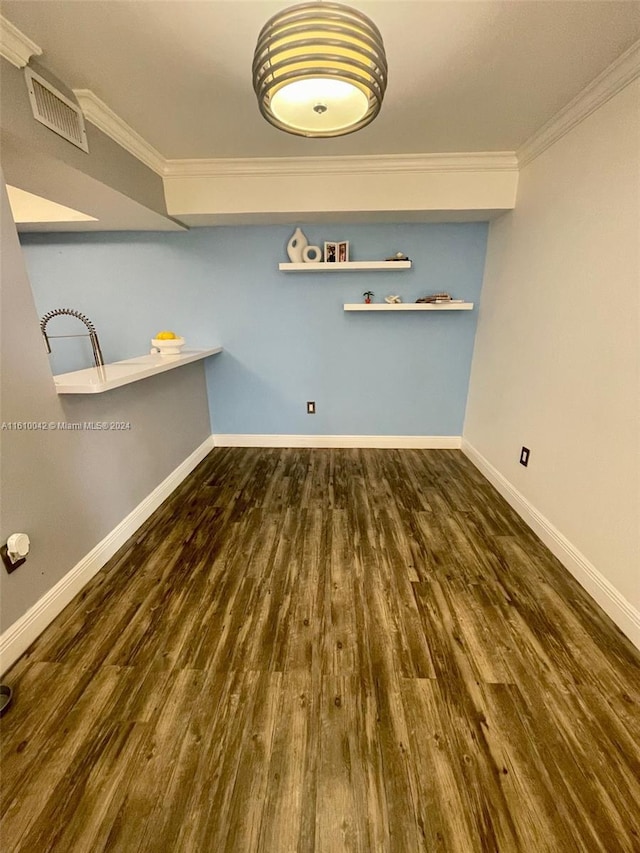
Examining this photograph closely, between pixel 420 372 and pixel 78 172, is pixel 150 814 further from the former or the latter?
pixel 420 372

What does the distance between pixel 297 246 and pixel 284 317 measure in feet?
1.95

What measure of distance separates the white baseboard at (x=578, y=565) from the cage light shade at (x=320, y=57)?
217 centimetres

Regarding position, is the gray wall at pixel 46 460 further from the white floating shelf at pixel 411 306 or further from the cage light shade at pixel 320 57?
the white floating shelf at pixel 411 306

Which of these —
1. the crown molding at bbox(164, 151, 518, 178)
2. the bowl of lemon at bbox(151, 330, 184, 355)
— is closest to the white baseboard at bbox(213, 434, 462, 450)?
the bowl of lemon at bbox(151, 330, 184, 355)

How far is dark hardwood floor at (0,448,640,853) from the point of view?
0.95 m

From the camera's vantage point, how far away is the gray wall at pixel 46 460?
136 cm

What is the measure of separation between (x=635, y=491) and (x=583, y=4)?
71.9 inches

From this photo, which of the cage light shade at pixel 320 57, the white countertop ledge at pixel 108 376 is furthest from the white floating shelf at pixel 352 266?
the cage light shade at pixel 320 57

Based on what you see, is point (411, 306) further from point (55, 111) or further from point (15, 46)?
point (15, 46)

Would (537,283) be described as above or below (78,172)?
below

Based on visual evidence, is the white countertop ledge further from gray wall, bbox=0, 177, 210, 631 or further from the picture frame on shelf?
the picture frame on shelf

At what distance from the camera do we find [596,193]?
170 cm

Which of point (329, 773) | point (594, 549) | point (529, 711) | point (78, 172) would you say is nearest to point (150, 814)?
point (329, 773)

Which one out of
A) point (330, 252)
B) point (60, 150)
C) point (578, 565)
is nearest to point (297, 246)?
point (330, 252)
